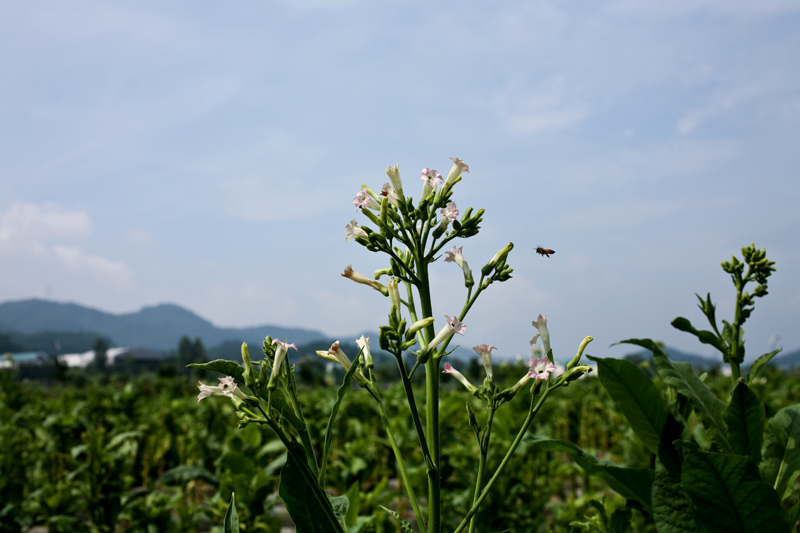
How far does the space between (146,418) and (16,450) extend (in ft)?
11.3

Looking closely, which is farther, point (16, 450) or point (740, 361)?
point (16, 450)

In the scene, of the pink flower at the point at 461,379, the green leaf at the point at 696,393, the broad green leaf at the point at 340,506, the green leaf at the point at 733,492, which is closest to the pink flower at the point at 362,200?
the pink flower at the point at 461,379

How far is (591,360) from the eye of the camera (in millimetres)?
1741

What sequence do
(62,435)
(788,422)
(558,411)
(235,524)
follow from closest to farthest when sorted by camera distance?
(235,524)
(788,422)
(62,435)
(558,411)

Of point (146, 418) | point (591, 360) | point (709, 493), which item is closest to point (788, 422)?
point (709, 493)

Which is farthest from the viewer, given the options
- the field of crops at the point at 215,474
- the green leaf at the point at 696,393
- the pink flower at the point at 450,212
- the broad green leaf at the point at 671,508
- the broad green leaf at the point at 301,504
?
the field of crops at the point at 215,474

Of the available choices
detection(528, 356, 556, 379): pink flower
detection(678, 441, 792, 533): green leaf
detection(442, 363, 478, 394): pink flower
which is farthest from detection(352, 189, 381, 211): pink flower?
detection(678, 441, 792, 533): green leaf

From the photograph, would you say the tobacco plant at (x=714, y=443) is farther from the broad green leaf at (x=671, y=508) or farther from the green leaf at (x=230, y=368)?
the green leaf at (x=230, y=368)

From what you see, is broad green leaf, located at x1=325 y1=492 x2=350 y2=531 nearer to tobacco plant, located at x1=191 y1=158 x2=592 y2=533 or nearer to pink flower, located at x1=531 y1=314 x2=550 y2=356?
tobacco plant, located at x1=191 y1=158 x2=592 y2=533

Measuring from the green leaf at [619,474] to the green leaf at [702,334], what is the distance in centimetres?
54

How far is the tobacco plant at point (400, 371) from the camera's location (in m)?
1.15

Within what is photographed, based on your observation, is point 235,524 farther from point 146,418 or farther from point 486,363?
point 146,418

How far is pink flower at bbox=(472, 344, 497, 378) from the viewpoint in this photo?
137cm

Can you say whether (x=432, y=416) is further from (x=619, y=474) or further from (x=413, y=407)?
(x=619, y=474)
